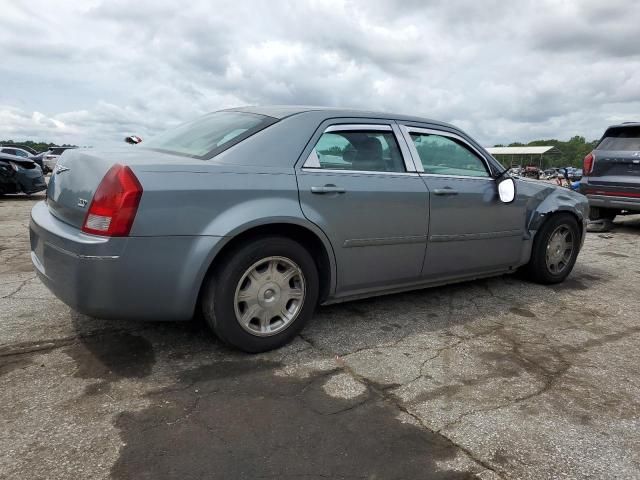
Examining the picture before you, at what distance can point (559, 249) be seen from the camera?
5.00 metres

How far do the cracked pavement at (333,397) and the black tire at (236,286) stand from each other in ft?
0.36

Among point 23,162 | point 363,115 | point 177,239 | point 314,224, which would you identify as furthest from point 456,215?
point 23,162

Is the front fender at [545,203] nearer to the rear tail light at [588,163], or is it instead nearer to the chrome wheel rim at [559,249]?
the chrome wheel rim at [559,249]

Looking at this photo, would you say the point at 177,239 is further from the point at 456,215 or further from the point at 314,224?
the point at 456,215

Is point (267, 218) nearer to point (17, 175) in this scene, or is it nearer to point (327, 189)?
point (327, 189)

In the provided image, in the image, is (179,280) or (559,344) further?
(559,344)

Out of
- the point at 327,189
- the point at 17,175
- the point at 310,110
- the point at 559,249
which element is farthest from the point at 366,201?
the point at 17,175

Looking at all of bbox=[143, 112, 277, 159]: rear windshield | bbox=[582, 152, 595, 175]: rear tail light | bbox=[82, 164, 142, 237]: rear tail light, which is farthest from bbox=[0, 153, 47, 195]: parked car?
bbox=[582, 152, 595, 175]: rear tail light

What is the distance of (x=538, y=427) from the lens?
2408mm

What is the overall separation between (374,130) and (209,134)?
116cm

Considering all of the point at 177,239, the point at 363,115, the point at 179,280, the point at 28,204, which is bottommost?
the point at 28,204

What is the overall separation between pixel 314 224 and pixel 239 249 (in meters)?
0.51

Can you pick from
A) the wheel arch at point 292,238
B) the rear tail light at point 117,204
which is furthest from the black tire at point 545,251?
the rear tail light at point 117,204

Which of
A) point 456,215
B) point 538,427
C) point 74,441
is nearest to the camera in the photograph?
point 74,441
